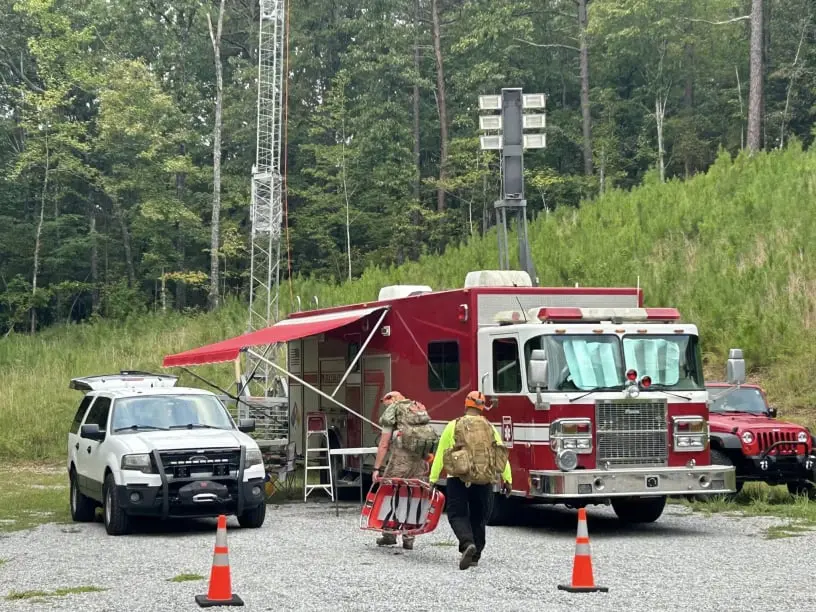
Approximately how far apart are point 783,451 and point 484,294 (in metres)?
4.79

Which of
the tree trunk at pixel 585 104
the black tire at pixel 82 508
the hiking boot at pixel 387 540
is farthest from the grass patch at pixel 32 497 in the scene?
the tree trunk at pixel 585 104

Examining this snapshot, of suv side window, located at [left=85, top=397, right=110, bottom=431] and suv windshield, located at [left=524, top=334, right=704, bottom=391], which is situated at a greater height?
suv windshield, located at [left=524, top=334, right=704, bottom=391]

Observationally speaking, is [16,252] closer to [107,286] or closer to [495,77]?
[107,286]

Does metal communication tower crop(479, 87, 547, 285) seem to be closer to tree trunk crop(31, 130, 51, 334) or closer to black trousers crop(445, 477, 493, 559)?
black trousers crop(445, 477, 493, 559)

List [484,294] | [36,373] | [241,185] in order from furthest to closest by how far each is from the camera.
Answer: [241,185]
[36,373]
[484,294]

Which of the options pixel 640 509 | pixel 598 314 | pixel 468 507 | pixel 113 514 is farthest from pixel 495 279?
pixel 113 514

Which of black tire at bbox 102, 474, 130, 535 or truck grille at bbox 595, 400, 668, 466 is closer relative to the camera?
truck grille at bbox 595, 400, 668, 466

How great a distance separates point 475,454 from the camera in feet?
39.4

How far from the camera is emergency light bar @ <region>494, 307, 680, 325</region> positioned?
15.3 metres

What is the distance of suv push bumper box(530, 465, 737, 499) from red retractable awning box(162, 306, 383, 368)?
16.3 ft

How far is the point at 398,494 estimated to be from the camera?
13531 millimetres

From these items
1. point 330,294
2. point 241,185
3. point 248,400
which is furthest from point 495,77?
point 248,400

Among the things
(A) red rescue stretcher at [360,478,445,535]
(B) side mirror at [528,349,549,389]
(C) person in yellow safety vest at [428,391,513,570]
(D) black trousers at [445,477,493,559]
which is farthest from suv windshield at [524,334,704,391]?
(D) black trousers at [445,477,493,559]

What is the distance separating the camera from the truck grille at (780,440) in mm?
17062
